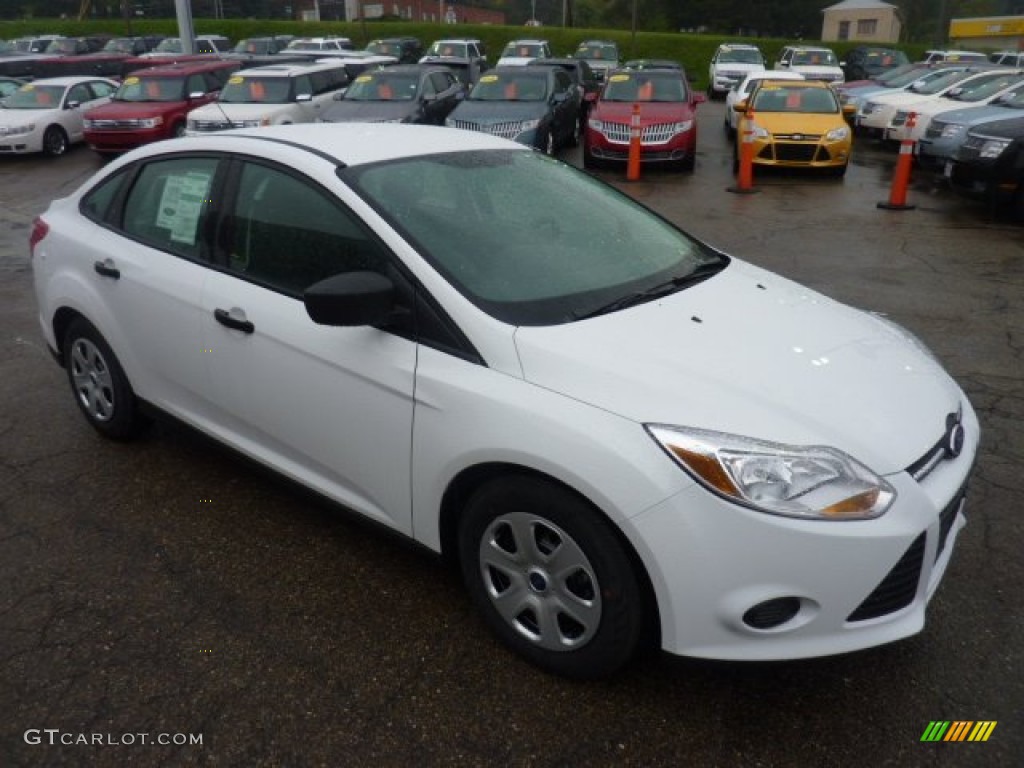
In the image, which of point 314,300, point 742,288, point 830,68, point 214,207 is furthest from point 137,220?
point 830,68

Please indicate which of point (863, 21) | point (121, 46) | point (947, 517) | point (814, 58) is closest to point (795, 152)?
point (947, 517)

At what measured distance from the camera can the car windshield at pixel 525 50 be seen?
26.8 metres

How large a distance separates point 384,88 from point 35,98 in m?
7.07

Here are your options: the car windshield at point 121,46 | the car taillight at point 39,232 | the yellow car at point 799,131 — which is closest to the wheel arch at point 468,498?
the car taillight at point 39,232

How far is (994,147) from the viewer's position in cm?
934

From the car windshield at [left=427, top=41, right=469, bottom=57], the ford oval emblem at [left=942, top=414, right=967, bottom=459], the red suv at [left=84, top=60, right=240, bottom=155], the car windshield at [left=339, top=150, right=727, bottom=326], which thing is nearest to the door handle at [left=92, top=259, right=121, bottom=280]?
the car windshield at [left=339, top=150, right=727, bottom=326]

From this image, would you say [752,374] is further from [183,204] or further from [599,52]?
[599,52]

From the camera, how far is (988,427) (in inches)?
171

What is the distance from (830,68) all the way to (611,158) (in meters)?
14.4

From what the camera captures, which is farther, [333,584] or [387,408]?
[333,584]

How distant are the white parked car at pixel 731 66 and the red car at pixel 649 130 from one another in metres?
12.5

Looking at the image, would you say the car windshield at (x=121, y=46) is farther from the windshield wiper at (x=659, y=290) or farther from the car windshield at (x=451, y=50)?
the windshield wiper at (x=659, y=290)

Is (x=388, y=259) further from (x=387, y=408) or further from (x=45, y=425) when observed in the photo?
(x=45, y=425)

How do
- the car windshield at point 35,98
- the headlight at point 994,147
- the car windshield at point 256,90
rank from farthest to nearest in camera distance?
the car windshield at point 35,98, the car windshield at point 256,90, the headlight at point 994,147
